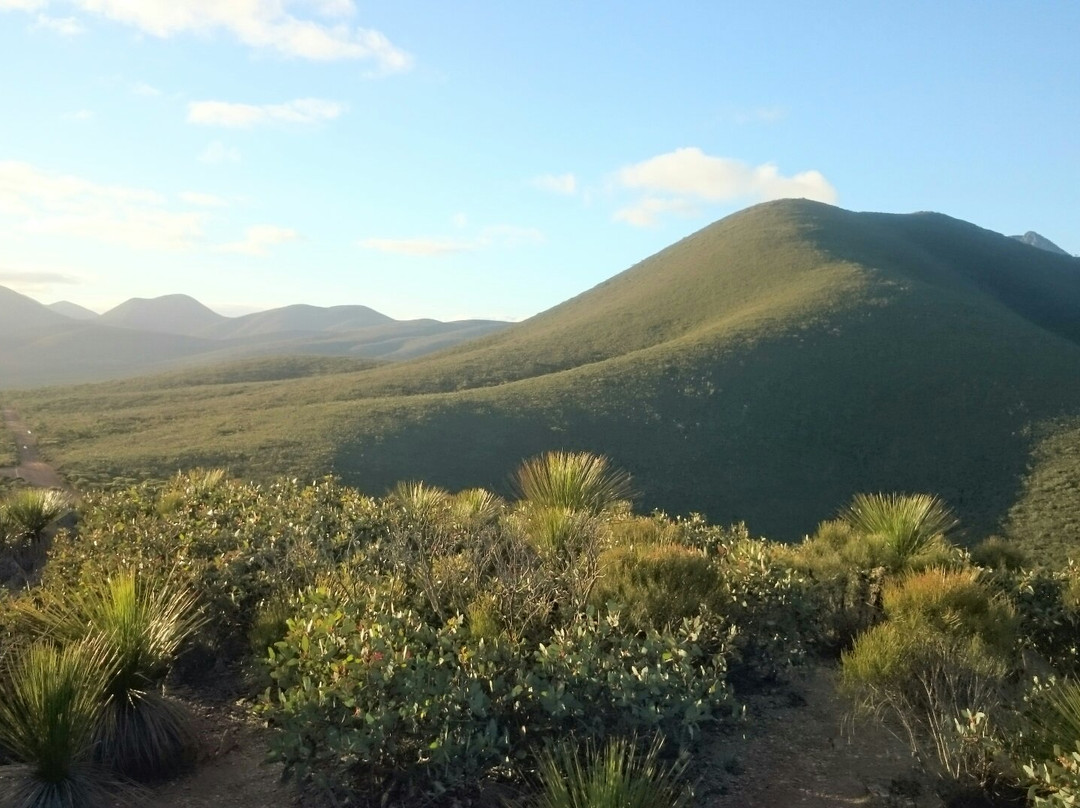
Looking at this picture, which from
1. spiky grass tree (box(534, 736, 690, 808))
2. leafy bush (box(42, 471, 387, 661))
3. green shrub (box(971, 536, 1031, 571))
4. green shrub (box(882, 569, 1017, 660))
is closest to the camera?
spiky grass tree (box(534, 736, 690, 808))

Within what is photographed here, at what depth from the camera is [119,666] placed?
5.14 m

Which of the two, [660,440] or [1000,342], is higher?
[1000,342]

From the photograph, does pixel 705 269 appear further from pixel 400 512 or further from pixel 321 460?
pixel 400 512

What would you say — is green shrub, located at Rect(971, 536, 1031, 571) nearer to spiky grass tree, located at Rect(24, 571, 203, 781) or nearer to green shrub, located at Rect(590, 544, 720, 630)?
green shrub, located at Rect(590, 544, 720, 630)

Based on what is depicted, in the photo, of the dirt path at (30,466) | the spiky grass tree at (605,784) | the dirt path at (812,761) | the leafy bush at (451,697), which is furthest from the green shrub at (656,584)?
the dirt path at (30,466)

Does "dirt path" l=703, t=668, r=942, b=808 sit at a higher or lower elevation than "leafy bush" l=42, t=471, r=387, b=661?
lower

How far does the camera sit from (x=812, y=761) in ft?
16.8

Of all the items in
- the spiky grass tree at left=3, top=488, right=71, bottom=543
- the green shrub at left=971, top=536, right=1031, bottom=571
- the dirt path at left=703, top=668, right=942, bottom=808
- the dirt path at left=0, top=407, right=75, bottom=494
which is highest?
the spiky grass tree at left=3, top=488, right=71, bottom=543

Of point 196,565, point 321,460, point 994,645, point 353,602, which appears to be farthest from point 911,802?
point 321,460

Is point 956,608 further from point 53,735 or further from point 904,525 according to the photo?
point 53,735

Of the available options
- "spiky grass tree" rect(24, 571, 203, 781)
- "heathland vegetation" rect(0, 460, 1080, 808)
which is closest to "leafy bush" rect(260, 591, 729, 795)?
"heathland vegetation" rect(0, 460, 1080, 808)

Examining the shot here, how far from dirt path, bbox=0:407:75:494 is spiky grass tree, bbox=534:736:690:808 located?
884 inches

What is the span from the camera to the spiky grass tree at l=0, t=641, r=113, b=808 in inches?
168

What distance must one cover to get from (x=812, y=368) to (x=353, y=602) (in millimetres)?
48112
